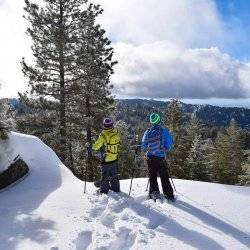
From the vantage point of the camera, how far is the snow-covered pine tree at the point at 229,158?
51.2 m

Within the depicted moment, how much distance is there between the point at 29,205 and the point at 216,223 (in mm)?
4811

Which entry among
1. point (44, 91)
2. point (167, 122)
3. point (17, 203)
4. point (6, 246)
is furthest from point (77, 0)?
point (6, 246)

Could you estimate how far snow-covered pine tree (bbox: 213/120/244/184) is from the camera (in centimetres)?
5125

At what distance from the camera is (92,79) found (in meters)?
29.6

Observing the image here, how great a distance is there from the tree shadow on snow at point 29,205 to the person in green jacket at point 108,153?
1.76m

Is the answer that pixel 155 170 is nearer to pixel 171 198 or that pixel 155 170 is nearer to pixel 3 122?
pixel 171 198

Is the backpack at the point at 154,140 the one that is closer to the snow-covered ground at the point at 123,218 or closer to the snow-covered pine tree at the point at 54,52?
the snow-covered ground at the point at 123,218

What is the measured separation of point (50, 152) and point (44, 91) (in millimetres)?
10963

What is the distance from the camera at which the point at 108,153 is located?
38.4ft

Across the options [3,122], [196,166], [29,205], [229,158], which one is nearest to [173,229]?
[29,205]

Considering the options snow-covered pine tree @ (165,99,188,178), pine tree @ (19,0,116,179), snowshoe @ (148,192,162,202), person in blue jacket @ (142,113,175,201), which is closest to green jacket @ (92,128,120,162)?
person in blue jacket @ (142,113,175,201)

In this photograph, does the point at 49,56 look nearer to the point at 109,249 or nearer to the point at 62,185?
the point at 62,185


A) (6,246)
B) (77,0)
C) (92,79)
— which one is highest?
(77,0)

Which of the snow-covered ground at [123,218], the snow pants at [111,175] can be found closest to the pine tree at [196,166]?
the snow-covered ground at [123,218]
